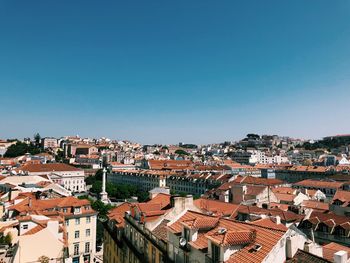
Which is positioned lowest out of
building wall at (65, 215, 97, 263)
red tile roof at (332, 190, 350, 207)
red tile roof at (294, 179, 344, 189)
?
building wall at (65, 215, 97, 263)

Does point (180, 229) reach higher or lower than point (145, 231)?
higher

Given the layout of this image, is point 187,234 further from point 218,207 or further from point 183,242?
point 218,207

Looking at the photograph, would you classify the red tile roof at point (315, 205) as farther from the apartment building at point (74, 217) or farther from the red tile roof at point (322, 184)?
the apartment building at point (74, 217)

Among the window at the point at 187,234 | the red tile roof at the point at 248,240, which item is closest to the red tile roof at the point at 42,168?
the window at the point at 187,234

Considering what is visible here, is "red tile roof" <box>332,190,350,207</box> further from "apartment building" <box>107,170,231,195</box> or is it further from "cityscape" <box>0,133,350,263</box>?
"apartment building" <box>107,170,231,195</box>

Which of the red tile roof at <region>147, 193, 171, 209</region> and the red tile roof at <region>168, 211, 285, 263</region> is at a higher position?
the red tile roof at <region>168, 211, 285, 263</region>

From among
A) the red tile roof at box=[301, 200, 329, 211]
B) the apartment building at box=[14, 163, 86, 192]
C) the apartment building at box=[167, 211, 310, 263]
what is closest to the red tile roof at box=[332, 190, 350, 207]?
the red tile roof at box=[301, 200, 329, 211]

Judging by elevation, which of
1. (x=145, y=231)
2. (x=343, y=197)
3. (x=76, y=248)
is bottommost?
(x=76, y=248)

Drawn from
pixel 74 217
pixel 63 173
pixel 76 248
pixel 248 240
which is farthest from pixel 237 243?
pixel 63 173

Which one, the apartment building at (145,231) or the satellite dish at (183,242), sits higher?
the satellite dish at (183,242)

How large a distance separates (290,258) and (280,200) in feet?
155

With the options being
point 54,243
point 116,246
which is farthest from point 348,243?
point 54,243

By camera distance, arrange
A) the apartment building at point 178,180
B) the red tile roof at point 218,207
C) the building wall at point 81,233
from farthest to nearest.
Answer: the apartment building at point 178,180, the building wall at point 81,233, the red tile roof at point 218,207

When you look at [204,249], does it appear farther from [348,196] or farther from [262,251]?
[348,196]
